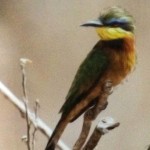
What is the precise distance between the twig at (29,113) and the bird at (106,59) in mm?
88

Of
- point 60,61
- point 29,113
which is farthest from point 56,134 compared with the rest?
point 60,61

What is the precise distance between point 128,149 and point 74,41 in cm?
29

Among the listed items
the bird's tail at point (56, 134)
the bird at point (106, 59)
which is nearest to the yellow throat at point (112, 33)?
the bird at point (106, 59)

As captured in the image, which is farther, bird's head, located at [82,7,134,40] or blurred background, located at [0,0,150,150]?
blurred background, located at [0,0,150,150]

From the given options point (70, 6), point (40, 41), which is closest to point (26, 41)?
point (40, 41)

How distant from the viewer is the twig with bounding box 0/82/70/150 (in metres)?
1.11

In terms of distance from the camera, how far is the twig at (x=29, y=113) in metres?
1.11

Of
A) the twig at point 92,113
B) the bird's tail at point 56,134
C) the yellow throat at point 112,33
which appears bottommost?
the bird's tail at point 56,134

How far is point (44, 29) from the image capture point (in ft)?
3.82

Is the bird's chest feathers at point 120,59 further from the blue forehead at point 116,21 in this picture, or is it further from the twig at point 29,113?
the twig at point 29,113

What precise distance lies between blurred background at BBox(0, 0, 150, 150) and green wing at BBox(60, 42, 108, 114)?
2.2 inches

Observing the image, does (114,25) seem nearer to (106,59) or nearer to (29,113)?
(106,59)

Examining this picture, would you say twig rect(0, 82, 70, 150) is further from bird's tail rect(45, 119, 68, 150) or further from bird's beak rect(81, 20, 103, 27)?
bird's beak rect(81, 20, 103, 27)

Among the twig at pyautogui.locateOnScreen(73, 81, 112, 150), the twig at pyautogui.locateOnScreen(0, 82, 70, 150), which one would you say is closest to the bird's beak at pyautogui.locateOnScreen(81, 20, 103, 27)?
the twig at pyautogui.locateOnScreen(73, 81, 112, 150)
